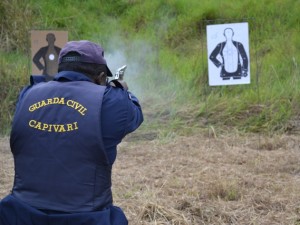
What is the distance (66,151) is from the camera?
224 cm

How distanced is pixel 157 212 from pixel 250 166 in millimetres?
1831

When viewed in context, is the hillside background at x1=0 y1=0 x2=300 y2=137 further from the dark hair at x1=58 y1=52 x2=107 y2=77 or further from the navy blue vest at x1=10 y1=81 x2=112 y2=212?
the navy blue vest at x1=10 y1=81 x2=112 y2=212

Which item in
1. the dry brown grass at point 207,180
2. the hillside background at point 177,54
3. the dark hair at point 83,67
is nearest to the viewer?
the dark hair at point 83,67

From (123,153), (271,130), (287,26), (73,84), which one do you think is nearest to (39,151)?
(73,84)

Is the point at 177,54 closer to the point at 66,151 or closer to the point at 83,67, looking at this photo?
the point at 83,67

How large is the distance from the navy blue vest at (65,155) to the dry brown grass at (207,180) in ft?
6.21

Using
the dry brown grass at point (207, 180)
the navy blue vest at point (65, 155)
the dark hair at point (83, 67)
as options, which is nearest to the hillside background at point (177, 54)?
the dry brown grass at point (207, 180)

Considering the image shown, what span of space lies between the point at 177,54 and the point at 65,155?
307 inches

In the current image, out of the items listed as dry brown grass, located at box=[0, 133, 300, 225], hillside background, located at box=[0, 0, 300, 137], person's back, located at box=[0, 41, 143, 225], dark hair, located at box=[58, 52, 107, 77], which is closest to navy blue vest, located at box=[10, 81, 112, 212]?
person's back, located at box=[0, 41, 143, 225]

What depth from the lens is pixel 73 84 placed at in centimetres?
234

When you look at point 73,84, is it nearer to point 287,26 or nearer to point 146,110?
point 146,110

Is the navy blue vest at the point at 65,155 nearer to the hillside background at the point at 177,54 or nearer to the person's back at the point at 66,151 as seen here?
the person's back at the point at 66,151

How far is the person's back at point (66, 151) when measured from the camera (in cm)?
224

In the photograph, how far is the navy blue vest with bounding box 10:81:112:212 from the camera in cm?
224
